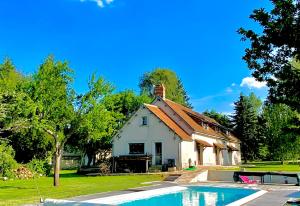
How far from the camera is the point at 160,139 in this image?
39969mm

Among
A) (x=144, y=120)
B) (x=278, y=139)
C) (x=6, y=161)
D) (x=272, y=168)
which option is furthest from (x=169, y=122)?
(x=278, y=139)

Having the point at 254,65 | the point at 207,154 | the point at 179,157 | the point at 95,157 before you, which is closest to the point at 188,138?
the point at 179,157

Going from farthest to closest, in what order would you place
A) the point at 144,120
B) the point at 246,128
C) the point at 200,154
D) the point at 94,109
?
the point at 246,128 < the point at 200,154 < the point at 144,120 < the point at 94,109

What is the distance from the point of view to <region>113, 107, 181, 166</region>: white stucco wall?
39.2 meters

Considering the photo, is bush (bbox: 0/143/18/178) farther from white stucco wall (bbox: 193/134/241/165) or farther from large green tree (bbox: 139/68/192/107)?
large green tree (bbox: 139/68/192/107)

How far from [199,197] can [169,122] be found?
62.7ft

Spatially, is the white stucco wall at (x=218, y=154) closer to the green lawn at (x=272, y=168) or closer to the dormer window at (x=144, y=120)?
the green lawn at (x=272, y=168)

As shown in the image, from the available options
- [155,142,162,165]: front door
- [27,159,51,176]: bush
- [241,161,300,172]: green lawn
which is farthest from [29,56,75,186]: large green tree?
[241,161,300,172]: green lawn

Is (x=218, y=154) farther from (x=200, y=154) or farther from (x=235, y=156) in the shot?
(x=235, y=156)

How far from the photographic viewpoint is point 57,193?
1967cm

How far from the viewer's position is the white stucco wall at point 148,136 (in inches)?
1542

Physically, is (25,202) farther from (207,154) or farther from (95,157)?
(95,157)

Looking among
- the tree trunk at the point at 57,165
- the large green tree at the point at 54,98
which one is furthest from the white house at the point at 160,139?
the large green tree at the point at 54,98

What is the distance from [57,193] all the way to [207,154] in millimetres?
28969
